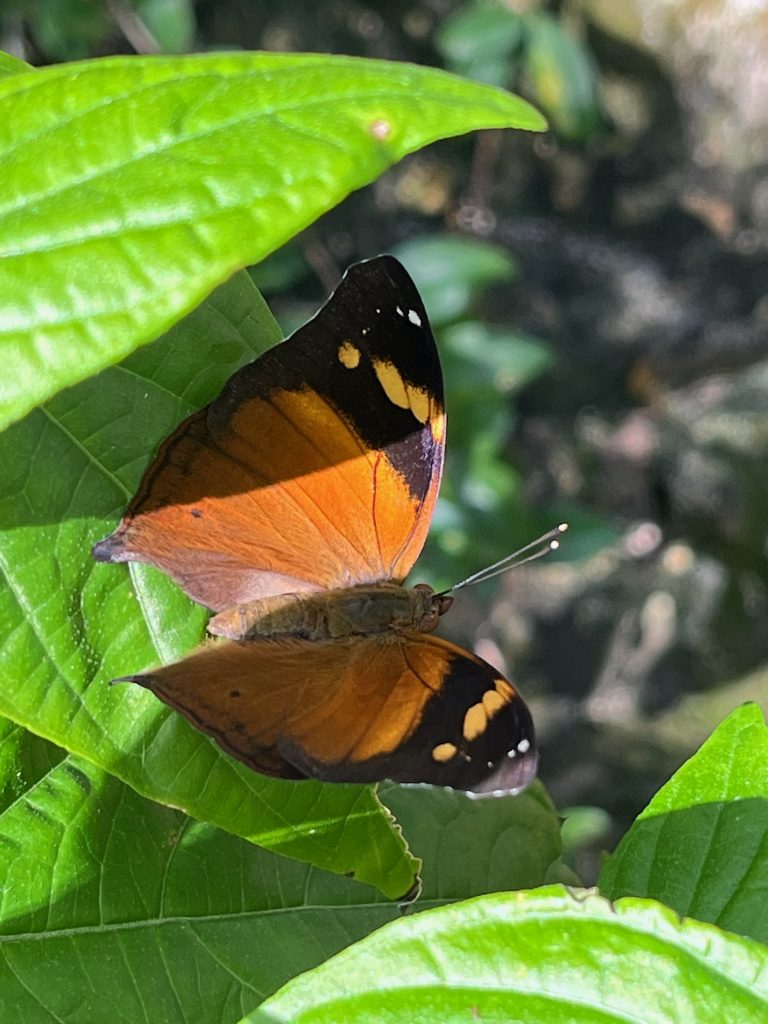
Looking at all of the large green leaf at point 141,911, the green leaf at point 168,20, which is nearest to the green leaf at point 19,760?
the large green leaf at point 141,911

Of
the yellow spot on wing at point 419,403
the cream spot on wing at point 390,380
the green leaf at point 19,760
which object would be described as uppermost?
the cream spot on wing at point 390,380

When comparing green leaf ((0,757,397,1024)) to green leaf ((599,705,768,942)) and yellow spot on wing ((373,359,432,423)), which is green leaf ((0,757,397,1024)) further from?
yellow spot on wing ((373,359,432,423))

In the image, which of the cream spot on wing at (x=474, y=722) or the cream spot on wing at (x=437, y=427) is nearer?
the cream spot on wing at (x=474, y=722)

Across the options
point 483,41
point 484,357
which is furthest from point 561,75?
point 484,357

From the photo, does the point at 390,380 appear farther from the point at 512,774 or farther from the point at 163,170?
the point at 163,170

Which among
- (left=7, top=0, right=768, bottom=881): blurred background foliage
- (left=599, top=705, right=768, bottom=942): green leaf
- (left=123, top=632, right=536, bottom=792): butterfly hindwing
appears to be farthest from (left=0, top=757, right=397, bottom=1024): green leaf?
(left=7, top=0, right=768, bottom=881): blurred background foliage

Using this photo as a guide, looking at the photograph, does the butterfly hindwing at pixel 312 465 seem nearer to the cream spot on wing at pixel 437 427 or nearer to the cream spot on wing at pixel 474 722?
the cream spot on wing at pixel 437 427
